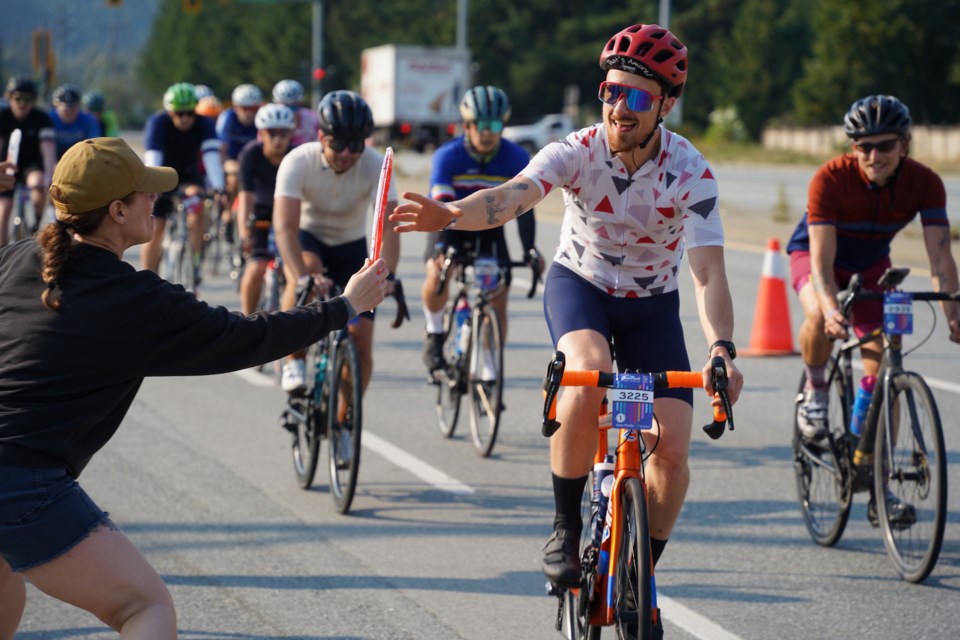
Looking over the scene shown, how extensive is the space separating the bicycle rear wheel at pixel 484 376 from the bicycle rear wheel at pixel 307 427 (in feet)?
3.69

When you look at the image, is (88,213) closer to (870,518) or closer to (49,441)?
(49,441)

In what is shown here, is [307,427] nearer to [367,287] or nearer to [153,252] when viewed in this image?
[367,287]

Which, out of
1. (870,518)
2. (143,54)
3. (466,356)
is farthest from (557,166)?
(143,54)

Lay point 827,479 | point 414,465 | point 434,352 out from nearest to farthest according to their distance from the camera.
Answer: point 827,479
point 414,465
point 434,352

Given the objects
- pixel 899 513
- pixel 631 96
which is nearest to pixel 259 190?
pixel 899 513

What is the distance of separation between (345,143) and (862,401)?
9.99 ft

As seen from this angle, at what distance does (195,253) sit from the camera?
49.8 feet

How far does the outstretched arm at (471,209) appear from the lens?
4.36 m

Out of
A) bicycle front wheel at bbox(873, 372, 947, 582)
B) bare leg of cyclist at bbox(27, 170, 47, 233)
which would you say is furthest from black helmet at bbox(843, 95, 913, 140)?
bare leg of cyclist at bbox(27, 170, 47, 233)

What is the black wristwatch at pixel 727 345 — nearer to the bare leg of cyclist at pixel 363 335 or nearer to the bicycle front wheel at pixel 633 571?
the bicycle front wheel at pixel 633 571

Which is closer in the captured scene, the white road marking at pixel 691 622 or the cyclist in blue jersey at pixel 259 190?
the white road marking at pixel 691 622

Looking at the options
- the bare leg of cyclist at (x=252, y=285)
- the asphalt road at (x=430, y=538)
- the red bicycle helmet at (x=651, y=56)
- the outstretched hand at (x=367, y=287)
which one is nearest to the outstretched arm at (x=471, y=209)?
the outstretched hand at (x=367, y=287)

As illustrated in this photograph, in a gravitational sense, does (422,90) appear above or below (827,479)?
above

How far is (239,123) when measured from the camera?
49.7 ft
